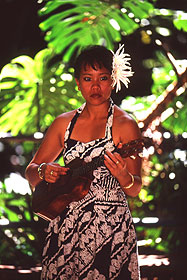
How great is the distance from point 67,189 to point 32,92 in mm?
2126

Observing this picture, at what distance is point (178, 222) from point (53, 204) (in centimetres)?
163

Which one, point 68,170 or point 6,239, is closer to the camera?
point 68,170

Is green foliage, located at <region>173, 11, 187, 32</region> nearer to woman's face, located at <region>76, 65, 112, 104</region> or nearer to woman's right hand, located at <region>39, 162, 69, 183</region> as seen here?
woman's face, located at <region>76, 65, 112, 104</region>

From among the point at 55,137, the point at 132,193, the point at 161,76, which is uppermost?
the point at 161,76

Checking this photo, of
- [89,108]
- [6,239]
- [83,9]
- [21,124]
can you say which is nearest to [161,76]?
[83,9]

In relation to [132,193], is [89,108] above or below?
above

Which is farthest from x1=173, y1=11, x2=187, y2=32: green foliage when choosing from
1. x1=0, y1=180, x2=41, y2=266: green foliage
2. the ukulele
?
the ukulele

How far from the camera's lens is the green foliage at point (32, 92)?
3.68m

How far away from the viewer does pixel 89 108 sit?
1.79 m

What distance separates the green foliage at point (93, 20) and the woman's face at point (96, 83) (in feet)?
5.69

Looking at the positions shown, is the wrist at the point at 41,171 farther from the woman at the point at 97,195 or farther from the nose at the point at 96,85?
the nose at the point at 96,85

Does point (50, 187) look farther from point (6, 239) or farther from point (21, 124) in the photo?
point (21, 124)

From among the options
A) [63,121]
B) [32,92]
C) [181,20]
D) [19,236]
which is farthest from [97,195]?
[32,92]

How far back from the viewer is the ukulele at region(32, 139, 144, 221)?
5.49 feet
